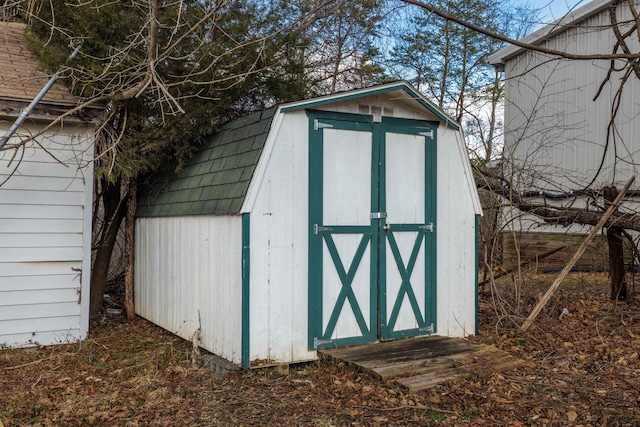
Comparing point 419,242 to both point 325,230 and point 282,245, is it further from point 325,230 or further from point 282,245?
point 282,245

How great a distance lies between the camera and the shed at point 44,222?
6504 millimetres

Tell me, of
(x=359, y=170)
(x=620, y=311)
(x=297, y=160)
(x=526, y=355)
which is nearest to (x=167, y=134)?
(x=297, y=160)

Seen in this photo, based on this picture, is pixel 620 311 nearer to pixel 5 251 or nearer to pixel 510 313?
pixel 510 313

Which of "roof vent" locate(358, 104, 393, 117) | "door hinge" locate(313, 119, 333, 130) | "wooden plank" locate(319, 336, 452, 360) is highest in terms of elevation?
"roof vent" locate(358, 104, 393, 117)

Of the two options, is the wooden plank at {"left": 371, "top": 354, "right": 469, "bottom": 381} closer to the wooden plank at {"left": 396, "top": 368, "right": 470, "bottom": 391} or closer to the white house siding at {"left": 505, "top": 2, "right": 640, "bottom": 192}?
the wooden plank at {"left": 396, "top": 368, "right": 470, "bottom": 391}

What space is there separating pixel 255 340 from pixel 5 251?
10.7 feet

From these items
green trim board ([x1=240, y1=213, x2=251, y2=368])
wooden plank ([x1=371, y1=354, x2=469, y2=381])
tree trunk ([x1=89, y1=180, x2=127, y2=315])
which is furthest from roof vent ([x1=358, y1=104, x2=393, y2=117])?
tree trunk ([x1=89, y1=180, x2=127, y2=315])

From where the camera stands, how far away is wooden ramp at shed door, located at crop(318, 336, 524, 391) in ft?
16.9

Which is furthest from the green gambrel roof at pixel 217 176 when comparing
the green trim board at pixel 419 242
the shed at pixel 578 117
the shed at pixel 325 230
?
the shed at pixel 578 117

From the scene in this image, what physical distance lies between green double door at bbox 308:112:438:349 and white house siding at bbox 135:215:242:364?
81cm

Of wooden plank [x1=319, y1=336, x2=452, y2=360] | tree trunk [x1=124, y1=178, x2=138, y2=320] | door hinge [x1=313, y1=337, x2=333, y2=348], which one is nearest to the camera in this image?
wooden plank [x1=319, y1=336, x2=452, y2=360]

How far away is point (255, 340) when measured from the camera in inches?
218

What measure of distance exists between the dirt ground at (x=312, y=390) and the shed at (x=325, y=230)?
473 mm

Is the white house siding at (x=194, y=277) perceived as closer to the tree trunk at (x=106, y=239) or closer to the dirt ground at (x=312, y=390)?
the dirt ground at (x=312, y=390)
